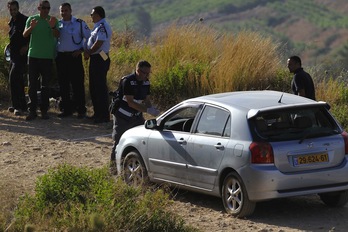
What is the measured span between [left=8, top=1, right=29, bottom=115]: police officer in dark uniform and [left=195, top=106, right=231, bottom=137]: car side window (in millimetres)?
6418

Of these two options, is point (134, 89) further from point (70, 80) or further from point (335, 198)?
point (70, 80)

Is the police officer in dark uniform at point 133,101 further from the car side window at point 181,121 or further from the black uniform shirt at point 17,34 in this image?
the black uniform shirt at point 17,34

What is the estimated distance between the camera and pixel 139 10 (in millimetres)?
110500

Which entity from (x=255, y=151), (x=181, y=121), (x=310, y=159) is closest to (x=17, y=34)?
(x=181, y=121)

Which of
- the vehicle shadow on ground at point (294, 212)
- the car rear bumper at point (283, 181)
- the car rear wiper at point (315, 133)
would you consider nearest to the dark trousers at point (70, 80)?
the vehicle shadow on ground at point (294, 212)

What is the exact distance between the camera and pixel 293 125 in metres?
11.1

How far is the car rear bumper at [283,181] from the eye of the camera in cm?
1077

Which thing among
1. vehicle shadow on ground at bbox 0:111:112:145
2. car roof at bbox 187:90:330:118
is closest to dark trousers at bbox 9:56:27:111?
vehicle shadow on ground at bbox 0:111:112:145

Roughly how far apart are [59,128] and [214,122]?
6.06m

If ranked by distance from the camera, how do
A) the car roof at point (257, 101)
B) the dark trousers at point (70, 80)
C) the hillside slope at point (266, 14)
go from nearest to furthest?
the car roof at point (257, 101) → the dark trousers at point (70, 80) → the hillside slope at point (266, 14)

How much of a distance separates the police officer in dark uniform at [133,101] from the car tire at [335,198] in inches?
98.2

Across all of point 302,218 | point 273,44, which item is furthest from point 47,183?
point 273,44

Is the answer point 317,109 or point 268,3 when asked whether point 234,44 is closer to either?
point 317,109

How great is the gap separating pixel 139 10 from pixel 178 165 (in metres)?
99.4
